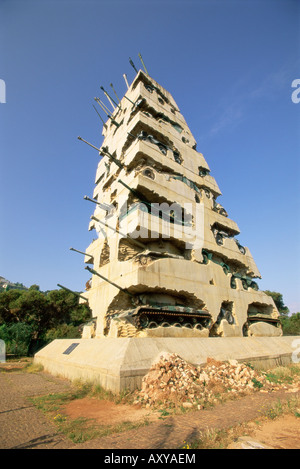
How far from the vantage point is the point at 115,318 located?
40.0 feet

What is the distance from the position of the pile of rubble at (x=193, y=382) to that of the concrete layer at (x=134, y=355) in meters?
0.46

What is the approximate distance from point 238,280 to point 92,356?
13.2 m

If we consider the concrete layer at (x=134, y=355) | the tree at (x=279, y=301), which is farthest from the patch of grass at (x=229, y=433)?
the tree at (x=279, y=301)

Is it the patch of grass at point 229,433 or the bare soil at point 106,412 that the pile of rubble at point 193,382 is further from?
the patch of grass at point 229,433

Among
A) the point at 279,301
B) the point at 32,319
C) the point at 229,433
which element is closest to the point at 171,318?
the point at 229,433

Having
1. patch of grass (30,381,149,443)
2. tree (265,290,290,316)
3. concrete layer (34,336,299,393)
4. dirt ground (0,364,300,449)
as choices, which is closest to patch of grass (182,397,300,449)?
dirt ground (0,364,300,449)

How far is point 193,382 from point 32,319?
2393 cm

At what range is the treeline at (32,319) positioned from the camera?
899 inches

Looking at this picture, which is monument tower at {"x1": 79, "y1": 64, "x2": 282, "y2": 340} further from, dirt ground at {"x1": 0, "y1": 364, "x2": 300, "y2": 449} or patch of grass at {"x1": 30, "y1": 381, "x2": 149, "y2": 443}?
dirt ground at {"x1": 0, "y1": 364, "x2": 300, "y2": 449}

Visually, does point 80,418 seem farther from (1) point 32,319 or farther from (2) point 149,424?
(1) point 32,319

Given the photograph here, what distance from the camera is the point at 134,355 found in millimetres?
7852

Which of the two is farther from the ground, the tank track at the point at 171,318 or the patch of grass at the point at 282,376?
the tank track at the point at 171,318
